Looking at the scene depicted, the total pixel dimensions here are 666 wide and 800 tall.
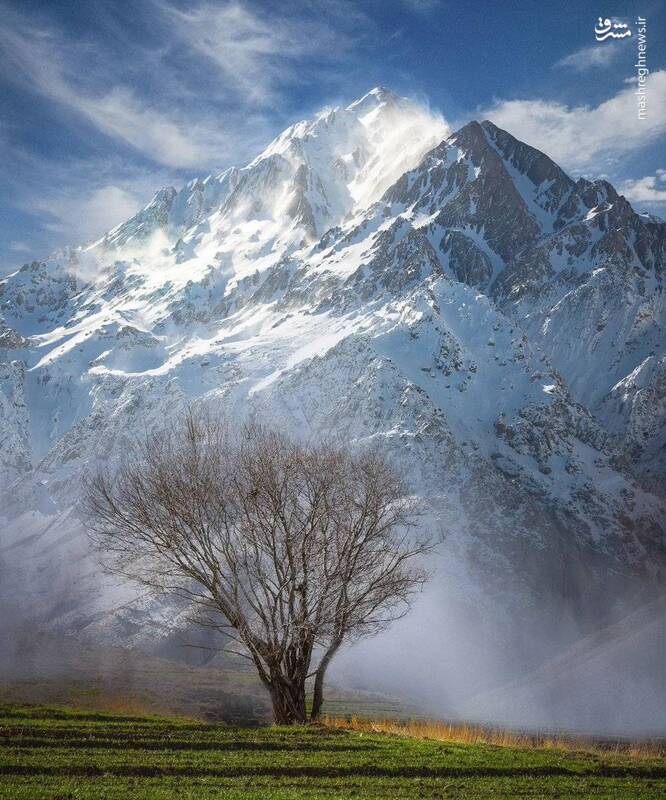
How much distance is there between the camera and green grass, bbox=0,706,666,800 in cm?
1512

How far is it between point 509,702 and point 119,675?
→ 202 ft

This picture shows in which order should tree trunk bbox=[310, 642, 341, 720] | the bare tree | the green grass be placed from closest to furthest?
the green grass
the bare tree
tree trunk bbox=[310, 642, 341, 720]

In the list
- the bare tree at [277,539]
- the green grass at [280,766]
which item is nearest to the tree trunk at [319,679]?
the bare tree at [277,539]

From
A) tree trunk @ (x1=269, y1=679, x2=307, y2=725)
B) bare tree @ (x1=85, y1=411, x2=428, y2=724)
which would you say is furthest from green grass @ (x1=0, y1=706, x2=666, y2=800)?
bare tree @ (x1=85, y1=411, x2=428, y2=724)

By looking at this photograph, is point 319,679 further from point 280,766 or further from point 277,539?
point 280,766

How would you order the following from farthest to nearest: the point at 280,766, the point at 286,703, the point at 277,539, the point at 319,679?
the point at 277,539 < the point at 319,679 < the point at 286,703 < the point at 280,766

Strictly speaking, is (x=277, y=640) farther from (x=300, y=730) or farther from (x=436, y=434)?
(x=436, y=434)

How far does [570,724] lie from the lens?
9119 centimetres

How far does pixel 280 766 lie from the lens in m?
17.5

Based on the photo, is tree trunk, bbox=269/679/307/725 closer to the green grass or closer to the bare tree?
the bare tree

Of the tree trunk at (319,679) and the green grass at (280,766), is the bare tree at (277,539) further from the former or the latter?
the green grass at (280,766)

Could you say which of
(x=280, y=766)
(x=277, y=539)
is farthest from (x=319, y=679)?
(x=280, y=766)

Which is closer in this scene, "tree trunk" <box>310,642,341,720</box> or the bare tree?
the bare tree

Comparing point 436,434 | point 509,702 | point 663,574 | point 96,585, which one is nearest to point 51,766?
point 509,702
